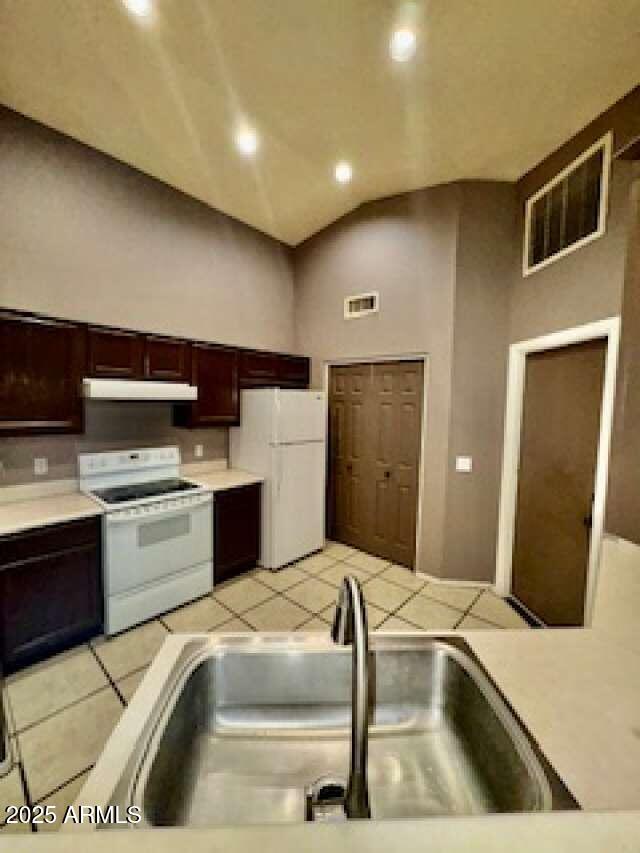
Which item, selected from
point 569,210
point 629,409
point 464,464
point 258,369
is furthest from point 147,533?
point 569,210

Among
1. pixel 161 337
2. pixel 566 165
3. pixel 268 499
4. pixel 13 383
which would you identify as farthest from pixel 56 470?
pixel 566 165

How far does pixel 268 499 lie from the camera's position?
3.34 metres

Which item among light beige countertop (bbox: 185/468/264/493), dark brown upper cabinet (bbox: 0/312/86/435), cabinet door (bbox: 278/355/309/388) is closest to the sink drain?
light beige countertop (bbox: 185/468/264/493)

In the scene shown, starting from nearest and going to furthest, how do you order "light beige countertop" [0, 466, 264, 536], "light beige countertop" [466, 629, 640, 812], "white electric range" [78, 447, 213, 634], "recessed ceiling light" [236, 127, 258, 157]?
"light beige countertop" [466, 629, 640, 812] < "light beige countertop" [0, 466, 264, 536] < "white electric range" [78, 447, 213, 634] < "recessed ceiling light" [236, 127, 258, 157]

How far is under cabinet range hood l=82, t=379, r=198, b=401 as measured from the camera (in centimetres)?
235

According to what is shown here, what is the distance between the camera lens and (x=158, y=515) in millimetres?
2535

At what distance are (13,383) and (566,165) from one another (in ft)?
12.6

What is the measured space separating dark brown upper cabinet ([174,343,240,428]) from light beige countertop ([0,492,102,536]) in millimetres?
1018

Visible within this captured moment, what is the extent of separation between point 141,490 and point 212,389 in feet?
3.43

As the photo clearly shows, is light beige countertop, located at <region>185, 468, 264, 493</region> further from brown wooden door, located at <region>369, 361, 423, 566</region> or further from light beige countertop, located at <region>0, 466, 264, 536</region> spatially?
brown wooden door, located at <region>369, 361, 423, 566</region>

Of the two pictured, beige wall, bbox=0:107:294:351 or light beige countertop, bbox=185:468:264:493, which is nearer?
beige wall, bbox=0:107:294:351

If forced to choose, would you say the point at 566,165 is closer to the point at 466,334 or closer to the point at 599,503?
the point at 466,334

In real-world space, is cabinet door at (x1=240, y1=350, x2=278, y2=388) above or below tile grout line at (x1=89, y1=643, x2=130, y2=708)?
above

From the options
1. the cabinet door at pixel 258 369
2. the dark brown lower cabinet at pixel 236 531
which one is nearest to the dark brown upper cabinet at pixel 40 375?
the dark brown lower cabinet at pixel 236 531
